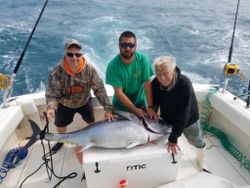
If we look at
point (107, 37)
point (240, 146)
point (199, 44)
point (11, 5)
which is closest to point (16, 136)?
point (240, 146)

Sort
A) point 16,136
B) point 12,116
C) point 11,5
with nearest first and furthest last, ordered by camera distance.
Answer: point 12,116
point 16,136
point 11,5

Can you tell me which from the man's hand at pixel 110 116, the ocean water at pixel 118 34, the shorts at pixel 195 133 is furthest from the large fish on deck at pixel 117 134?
the ocean water at pixel 118 34

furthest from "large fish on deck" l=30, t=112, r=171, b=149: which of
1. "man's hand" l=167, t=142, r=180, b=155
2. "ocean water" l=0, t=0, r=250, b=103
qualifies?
"ocean water" l=0, t=0, r=250, b=103

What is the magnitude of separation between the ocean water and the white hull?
294 centimetres

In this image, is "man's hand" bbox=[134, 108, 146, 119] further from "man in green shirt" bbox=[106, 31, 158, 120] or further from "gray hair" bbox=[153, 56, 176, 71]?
"gray hair" bbox=[153, 56, 176, 71]

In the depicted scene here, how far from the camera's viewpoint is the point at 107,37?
8883 millimetres

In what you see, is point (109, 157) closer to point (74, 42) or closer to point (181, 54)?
point (74, 42)

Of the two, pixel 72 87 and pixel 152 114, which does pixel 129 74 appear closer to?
pixel 152 114

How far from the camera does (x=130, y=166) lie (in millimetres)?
2070

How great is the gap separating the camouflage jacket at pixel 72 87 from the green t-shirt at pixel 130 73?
0.62 feet

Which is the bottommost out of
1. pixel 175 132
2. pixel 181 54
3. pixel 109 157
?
pixel 181 54

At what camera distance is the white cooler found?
2014 millimetres

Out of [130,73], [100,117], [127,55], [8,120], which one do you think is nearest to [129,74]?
[130,73]

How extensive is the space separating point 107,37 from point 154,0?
27.9ft
